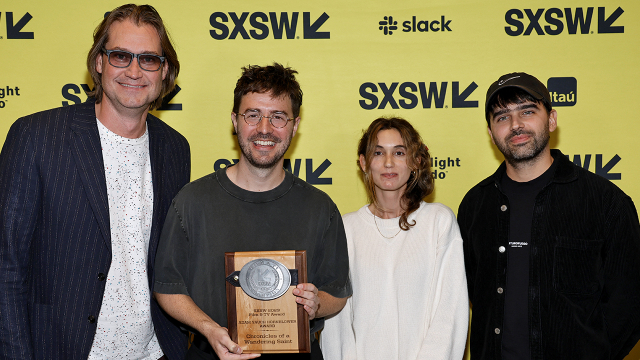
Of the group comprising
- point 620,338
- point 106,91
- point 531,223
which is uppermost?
point 106,91

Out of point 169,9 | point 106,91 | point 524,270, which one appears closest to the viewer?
point 106,91

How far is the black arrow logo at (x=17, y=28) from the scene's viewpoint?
324cm

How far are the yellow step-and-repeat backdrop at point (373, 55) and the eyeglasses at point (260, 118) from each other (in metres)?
1.09

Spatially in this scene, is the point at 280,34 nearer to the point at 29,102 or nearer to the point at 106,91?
the point at 106,91

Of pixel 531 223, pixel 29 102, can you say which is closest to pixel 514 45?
pixel 531 223

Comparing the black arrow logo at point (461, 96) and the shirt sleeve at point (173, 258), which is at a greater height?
the black arrow logo at point (461, 96)

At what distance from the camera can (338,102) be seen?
329cm

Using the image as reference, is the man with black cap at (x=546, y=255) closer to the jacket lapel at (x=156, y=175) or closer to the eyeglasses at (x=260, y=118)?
the eyeglasses at (x=260, y=118)

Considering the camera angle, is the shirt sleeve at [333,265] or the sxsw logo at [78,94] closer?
the shirt sleeve at [333,265]

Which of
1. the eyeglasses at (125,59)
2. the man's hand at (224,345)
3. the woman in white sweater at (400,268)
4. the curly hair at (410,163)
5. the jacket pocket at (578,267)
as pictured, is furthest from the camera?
the curly hair at (410,163)

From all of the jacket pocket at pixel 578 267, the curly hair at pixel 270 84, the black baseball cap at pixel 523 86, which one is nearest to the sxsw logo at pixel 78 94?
the curly hair at pixel 270 84

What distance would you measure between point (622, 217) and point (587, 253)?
0.23 metres

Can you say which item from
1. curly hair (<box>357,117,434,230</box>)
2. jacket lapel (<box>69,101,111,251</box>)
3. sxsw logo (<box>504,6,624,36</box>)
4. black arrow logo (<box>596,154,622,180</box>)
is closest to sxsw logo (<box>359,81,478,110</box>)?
sxsw logo (<box>504,6,624,36</box>)

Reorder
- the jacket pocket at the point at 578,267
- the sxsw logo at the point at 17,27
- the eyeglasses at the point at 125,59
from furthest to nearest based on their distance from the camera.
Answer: the sxsw logo at the point at 17,27
the jacket pocket at the point at 578,267
the eyeglasses at the point at 125,59
